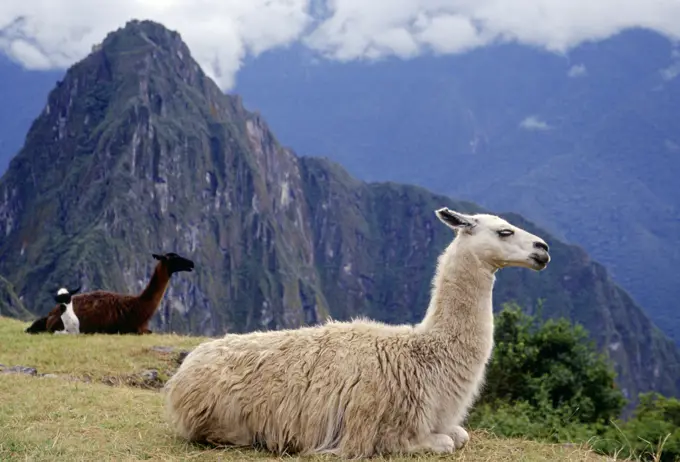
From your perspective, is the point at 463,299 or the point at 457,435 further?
the point at 463,299

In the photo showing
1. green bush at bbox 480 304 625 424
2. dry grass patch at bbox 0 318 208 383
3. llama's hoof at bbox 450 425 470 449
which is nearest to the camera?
llama's hoof at bbox 450 425 470 449

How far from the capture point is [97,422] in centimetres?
596

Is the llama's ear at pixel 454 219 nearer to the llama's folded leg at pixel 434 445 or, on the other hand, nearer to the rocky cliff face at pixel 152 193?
the llama's folded leg at pixel 434 445

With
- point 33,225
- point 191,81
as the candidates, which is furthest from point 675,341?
point 33,225

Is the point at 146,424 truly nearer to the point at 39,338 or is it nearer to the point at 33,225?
the point at 39,338

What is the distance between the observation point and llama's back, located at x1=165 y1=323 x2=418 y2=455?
525 cm

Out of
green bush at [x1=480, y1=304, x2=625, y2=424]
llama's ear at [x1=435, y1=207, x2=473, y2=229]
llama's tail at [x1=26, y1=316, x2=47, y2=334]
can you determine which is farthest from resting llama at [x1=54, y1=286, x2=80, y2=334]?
llama's ear at [x1=435, y1=207, x2=473, y2=229]

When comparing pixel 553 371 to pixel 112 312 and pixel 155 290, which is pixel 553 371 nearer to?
pixel 155 290

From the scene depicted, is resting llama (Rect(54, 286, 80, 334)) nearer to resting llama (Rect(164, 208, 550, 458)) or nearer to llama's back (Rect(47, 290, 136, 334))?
llama's back (Rect(47, 290, 136, 334))

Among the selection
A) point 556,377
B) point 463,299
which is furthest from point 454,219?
point 556,377

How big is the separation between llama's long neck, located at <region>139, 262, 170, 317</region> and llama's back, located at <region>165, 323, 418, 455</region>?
28.4 feet

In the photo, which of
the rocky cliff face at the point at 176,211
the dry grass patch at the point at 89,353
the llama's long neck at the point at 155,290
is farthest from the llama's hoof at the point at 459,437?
the rocky cliff face at the point at 176,211

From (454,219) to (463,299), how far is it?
2.18 feet

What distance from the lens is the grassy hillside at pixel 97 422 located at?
16.4ft
